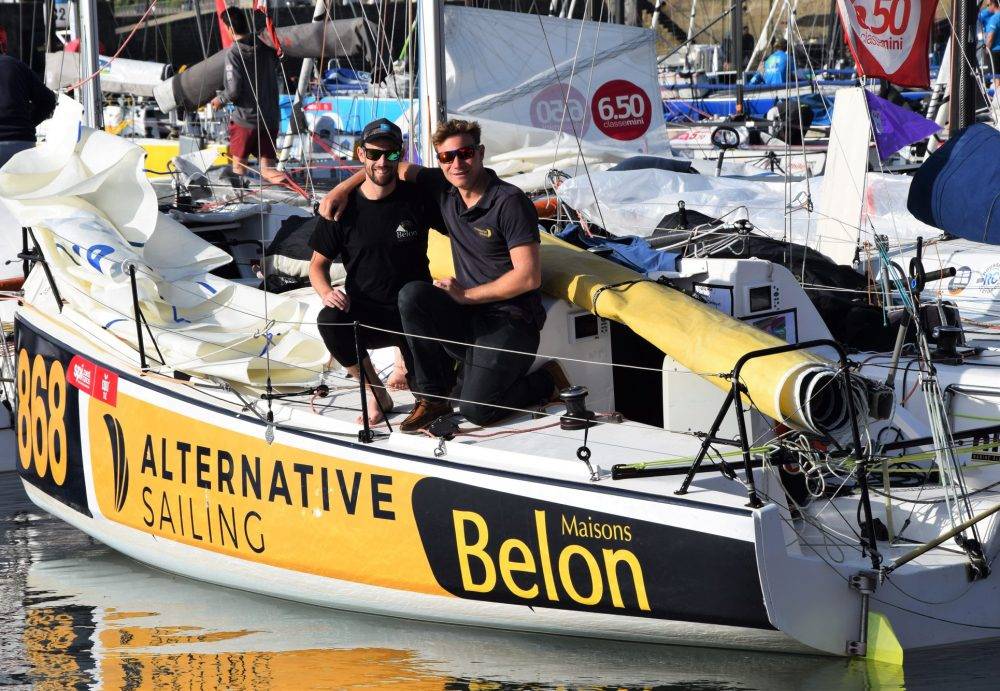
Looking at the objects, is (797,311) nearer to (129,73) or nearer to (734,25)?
(734,25)

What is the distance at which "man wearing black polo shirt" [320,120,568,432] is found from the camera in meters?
4.98

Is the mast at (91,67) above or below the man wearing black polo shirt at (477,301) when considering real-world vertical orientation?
above

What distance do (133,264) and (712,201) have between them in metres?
5.09

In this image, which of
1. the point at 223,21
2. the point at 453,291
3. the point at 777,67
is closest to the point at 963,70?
the point at 223,21

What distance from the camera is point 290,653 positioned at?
16.0 feet

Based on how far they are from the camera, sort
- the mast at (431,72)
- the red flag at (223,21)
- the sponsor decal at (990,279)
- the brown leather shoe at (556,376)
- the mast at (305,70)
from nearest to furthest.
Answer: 1. the brown leather shoe at (556,376)
2. the mast at (431,72)
3. the sponsor decal at (990,279)
4. the red flag at (223,21)
5. the mast at (305,70)

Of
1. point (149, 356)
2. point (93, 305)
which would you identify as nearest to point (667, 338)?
point (149, 356)

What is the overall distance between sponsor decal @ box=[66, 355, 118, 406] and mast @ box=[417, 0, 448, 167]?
5.72ft

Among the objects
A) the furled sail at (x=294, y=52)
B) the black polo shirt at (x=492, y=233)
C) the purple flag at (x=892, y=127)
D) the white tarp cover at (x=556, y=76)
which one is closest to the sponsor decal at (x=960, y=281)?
the purple flag at (x=892, y=127)

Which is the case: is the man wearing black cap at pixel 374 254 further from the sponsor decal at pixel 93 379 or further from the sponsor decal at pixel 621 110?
the sponsor decal at pixel 621 110

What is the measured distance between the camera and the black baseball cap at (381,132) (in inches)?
198

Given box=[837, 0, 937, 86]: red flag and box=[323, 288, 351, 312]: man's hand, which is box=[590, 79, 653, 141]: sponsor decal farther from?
box=[323, 288, 351, 312]: man's hand

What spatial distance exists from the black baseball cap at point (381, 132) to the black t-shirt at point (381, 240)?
0.77 feet

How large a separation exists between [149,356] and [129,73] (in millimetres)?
15716
